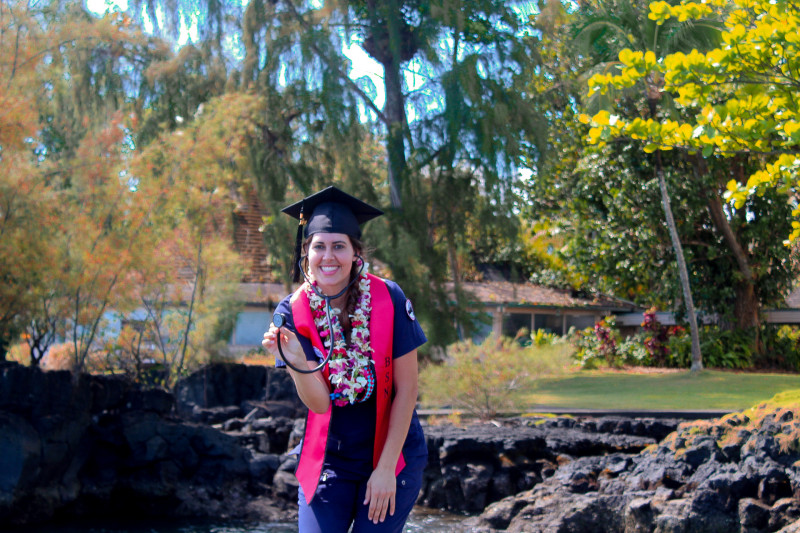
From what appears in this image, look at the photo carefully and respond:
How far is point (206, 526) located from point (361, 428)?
330 inches

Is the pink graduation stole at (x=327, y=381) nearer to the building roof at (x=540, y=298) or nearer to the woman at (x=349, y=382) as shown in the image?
the woman at (x=349, y=382)

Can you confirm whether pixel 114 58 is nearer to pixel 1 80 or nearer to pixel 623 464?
pixel 1 80

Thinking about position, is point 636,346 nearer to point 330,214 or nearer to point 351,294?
point 351,294

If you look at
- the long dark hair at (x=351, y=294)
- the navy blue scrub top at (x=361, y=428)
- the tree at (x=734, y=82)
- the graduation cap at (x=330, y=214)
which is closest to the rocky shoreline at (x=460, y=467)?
the tree at (x=734, y=82)

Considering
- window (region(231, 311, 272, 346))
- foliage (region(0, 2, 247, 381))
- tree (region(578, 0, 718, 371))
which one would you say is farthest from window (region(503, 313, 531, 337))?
foliage (region(0, 2, 247, 381))

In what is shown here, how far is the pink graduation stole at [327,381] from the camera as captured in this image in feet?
9.10

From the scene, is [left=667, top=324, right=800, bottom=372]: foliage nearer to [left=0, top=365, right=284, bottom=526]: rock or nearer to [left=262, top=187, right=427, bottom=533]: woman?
[left=0, top=365, right=284, bottom=526]: rock

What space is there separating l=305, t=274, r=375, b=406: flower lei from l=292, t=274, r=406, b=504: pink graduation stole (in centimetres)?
3

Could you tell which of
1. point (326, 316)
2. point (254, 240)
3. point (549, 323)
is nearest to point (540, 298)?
point (549, 323)

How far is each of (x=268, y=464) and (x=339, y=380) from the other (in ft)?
31.0

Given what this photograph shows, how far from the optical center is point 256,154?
18.2 metres

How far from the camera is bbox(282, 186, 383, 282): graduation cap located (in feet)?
9.50

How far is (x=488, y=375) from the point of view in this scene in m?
11.7

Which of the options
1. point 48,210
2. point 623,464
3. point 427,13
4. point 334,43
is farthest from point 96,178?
point 623,464
